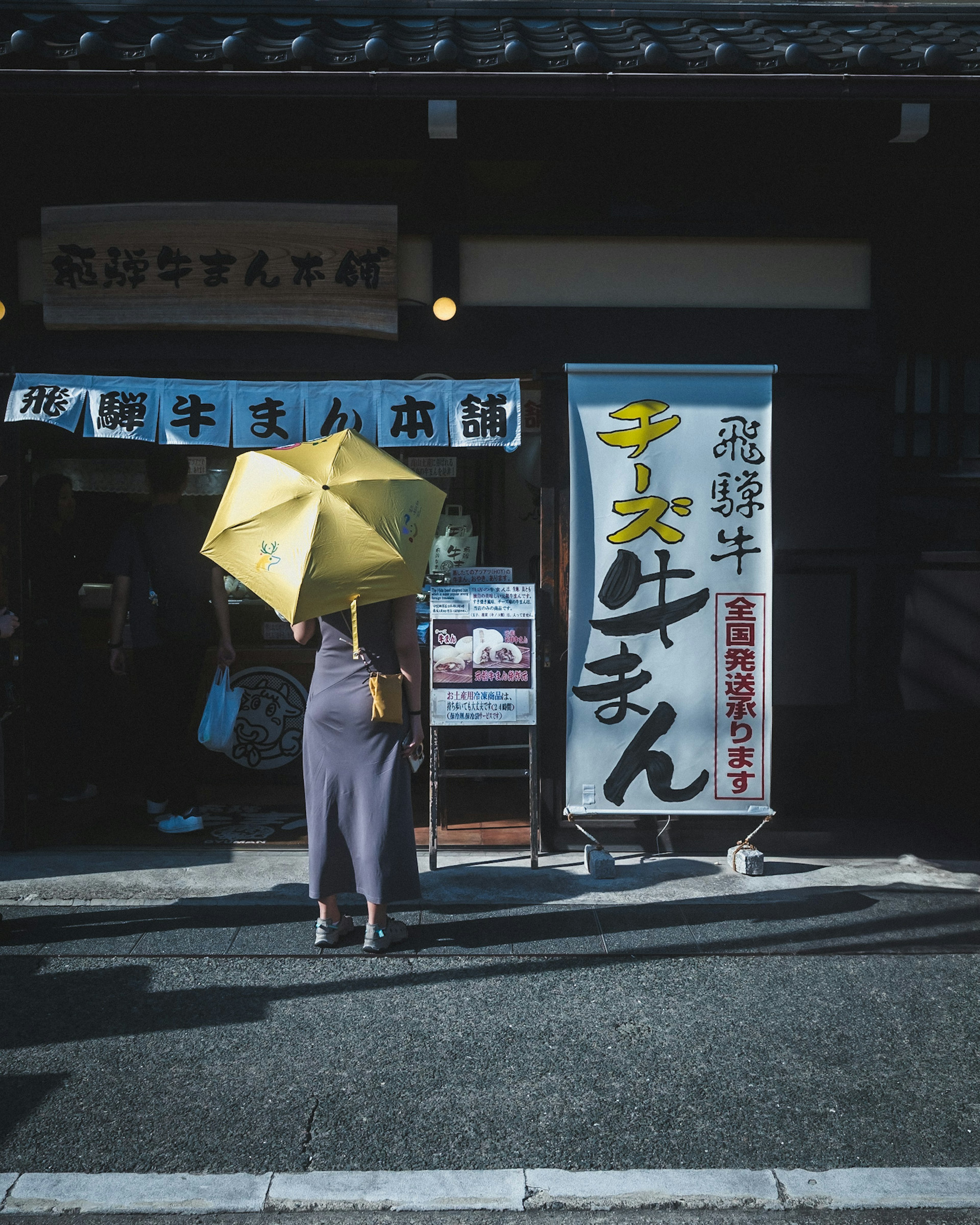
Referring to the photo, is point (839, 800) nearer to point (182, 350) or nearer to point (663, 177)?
point (663, 177)

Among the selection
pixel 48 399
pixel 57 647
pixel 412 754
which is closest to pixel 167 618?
pixel 57 647

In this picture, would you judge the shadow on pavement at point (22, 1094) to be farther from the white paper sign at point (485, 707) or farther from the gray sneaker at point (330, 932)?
the white paper sign at point (485, 707)

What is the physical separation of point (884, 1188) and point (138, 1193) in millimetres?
2546

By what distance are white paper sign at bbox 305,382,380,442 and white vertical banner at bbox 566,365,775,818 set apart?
1374 mm

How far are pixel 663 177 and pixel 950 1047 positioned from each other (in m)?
5.63

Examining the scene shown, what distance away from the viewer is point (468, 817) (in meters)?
7.90

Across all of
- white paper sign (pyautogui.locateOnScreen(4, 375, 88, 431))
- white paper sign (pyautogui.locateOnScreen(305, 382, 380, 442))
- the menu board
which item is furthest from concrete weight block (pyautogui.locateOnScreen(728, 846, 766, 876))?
white paper sign (pyautogui.locateOnScreen(4, 375, 88, 431))

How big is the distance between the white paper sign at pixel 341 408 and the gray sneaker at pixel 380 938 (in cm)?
327

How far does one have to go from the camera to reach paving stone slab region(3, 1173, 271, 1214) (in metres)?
3.27

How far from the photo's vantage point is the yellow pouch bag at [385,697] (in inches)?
197

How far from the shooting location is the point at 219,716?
6879mm

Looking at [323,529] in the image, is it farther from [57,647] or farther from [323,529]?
[57,647]

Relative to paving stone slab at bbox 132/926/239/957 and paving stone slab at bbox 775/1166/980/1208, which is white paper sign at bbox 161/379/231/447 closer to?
paving stone slab at bbox 132/926/239/957

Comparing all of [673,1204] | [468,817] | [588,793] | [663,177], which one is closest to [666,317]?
[663,177]
